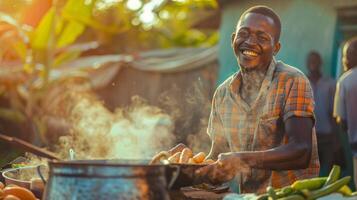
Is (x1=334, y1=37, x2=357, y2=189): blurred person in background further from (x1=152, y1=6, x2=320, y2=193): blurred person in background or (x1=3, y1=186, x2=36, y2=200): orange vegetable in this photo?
(x1=3, y1=186, x2=36, y2=200): orange vegetable

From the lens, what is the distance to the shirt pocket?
4.45 metres

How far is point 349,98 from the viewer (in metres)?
8.48

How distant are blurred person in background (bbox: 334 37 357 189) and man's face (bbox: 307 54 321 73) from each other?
5.63ft

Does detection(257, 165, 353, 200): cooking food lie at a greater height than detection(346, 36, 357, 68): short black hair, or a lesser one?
lesser

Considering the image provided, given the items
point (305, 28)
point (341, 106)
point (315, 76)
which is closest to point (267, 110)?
point (341, 106)

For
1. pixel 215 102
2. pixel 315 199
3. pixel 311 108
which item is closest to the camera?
pixel 315 199

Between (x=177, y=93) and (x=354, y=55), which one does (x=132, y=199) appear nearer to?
(x=354, y=55)

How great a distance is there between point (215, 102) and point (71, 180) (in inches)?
68.7

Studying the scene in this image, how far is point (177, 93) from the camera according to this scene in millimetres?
12945

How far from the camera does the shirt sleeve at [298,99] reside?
14.2 feet

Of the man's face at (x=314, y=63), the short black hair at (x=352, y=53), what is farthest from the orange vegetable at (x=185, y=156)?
the man's face at (x=314, y=63)

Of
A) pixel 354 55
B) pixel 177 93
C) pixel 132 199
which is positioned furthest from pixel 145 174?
pixel 177 93

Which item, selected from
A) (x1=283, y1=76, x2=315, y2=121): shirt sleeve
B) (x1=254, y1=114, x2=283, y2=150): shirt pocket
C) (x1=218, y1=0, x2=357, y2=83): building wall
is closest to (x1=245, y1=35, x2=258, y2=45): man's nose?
(x1=283, y1=76, x2=315, y2=121): shirt sleeve

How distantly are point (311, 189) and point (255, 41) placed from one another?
1.12m
